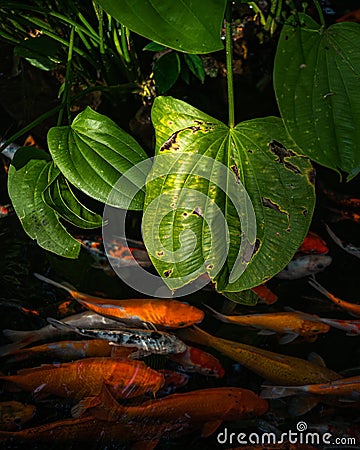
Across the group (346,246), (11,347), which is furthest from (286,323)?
(11,347)

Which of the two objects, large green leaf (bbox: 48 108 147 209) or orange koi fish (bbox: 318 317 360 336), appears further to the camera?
orange koi fish (bbox: 318 317 360 336)

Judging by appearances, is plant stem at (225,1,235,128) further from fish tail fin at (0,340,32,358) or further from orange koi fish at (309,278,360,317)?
fish tail fin at (0,340,32,358)

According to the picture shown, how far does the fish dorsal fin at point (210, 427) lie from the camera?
3.55 ft

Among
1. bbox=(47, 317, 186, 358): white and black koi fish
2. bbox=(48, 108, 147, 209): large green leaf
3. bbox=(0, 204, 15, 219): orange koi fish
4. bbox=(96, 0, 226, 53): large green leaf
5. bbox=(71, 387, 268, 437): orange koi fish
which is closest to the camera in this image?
bbox=(96, 0, 226, 53): large green leaf

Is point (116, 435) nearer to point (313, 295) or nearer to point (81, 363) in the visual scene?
point (81, 363)

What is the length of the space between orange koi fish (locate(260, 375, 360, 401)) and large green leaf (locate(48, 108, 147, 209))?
0.49m

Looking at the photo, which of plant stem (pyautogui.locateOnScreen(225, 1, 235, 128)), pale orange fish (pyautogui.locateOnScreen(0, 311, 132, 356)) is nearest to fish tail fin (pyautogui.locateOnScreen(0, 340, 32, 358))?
pale orange fish (pyautogui.locateOnScreen(0, 311, 132, 356))

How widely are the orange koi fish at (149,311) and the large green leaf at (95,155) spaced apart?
35 cm

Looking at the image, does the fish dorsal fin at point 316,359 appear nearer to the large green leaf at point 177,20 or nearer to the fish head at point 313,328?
the fish head at point 313,328

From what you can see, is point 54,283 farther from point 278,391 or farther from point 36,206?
point 278,391

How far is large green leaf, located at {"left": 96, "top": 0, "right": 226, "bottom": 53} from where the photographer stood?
2.38ft

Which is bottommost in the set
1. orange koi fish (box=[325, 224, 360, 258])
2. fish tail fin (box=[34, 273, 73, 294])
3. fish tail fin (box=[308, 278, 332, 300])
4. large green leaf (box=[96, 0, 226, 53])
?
fish tail fin (box=[308, 278, 332, 300])

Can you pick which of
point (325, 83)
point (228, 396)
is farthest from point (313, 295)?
point (325, 83)

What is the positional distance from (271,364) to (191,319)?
21 cm
